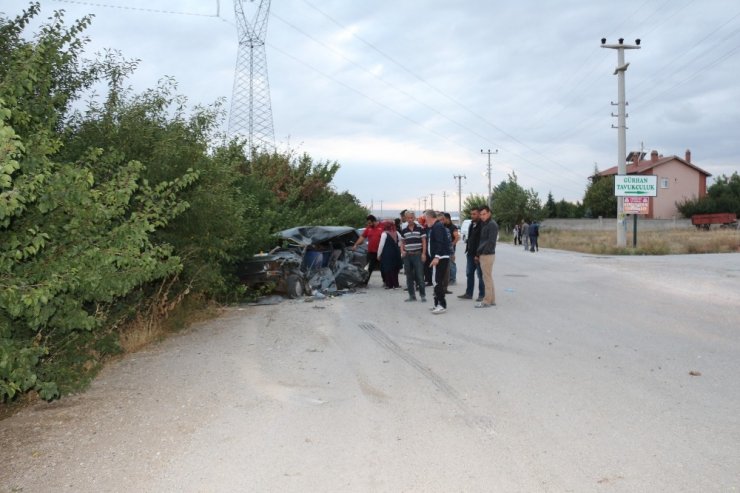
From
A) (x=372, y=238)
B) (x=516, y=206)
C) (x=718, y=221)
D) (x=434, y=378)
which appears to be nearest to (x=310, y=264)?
(x=372, y=238)

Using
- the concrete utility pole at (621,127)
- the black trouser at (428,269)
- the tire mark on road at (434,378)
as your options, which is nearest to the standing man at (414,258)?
the black trouser at (428,269)

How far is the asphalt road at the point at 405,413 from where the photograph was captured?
4020mm

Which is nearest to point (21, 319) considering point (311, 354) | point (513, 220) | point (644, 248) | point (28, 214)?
point (28, 214)

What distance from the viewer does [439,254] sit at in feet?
36.9

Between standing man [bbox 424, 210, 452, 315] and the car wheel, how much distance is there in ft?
9.68

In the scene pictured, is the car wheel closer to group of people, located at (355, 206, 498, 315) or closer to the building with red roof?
group of people, located at (355, 206, 498, 315)

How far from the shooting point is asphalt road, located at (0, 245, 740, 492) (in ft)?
13.2

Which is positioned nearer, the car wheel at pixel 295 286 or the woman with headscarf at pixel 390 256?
the car wheel at pixel 295 286

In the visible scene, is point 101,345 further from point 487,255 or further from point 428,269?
point 428,269

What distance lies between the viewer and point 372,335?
28.5ft

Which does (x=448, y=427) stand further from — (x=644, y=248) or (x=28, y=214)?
(x=644, y=248)

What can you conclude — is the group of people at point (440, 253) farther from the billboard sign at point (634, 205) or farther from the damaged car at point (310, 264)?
the billboard sign at point (634, 205)

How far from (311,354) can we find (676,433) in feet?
13.6

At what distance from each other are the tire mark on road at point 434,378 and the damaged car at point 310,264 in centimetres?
354
